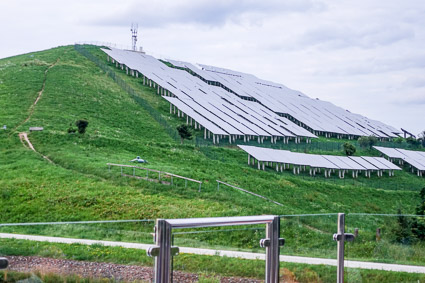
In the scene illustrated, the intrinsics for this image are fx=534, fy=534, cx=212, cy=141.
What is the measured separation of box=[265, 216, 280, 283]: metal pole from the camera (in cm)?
754

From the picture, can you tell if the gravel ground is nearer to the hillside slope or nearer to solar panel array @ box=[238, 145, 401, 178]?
the hillside slope

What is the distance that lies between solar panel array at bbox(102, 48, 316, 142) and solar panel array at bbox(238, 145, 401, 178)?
5.04 meters

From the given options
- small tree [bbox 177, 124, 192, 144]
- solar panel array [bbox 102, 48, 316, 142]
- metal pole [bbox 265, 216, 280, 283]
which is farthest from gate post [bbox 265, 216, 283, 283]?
solar panel array [bbox 102, 48, 316, 142]

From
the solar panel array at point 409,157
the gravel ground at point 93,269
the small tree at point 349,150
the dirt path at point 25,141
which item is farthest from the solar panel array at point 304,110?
the gravel ground at point 93,269

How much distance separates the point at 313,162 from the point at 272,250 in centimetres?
4547

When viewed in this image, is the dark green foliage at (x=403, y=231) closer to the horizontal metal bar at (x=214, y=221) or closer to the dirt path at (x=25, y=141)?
the horizontal metal bar at (x=214, y=221)

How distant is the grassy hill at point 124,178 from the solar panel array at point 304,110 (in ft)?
55.0

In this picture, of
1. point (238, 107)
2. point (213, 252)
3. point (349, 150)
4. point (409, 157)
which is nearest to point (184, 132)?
point (238, 107)

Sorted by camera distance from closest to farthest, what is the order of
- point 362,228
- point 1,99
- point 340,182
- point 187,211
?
point 362,228, point 187,211, point 340,182, point 1,99

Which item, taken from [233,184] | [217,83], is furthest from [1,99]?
[217,83]

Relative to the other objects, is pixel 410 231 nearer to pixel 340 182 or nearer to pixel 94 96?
pixel 340 182

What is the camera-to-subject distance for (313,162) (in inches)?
2052

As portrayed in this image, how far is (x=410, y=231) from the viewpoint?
1108 cm

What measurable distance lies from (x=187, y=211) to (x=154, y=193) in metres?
3.67
